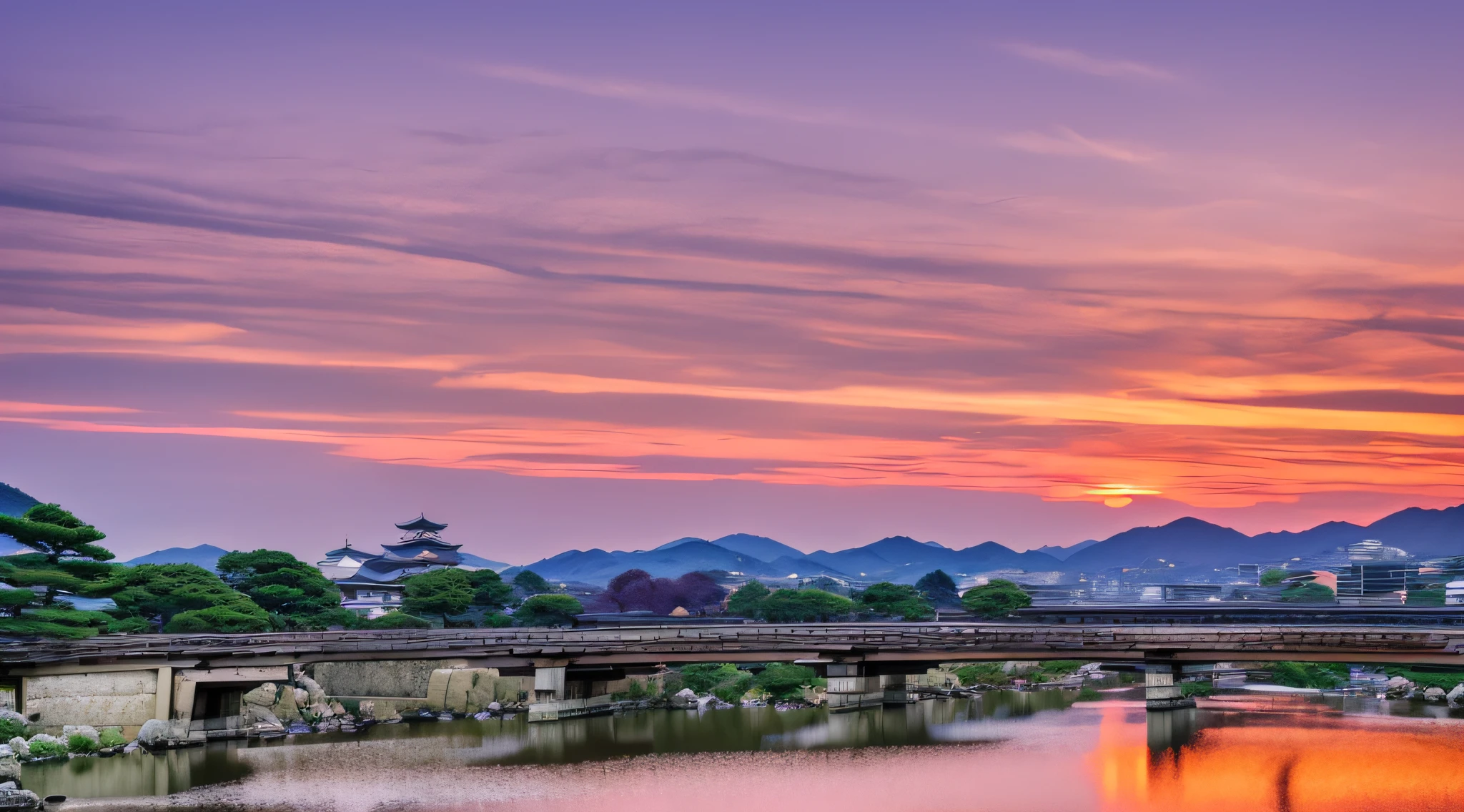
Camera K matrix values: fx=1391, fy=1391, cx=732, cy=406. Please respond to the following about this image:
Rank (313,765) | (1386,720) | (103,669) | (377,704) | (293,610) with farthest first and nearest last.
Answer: (293,610) < (377,704) < (1386,720) < (103,669) < (313,765)

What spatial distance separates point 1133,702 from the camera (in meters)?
81.1

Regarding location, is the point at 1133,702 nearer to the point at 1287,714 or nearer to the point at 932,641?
the point at 1287,714

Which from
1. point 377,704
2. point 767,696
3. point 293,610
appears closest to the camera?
point 377,704

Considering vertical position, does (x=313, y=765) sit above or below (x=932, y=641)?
below

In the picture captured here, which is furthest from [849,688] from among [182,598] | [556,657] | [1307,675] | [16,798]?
[182,598]

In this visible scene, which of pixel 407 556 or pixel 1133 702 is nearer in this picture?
pixel 1133 702

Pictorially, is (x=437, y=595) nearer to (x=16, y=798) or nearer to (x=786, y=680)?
(x=786, y=680)

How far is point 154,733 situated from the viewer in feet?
202

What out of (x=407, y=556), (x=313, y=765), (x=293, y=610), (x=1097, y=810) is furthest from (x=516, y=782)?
(x=407, y=556)

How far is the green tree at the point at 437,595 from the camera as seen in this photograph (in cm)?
11369

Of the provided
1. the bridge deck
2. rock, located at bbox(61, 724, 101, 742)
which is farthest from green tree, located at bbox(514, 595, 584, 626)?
rock, located at bbox(61, 724, 101, 742)

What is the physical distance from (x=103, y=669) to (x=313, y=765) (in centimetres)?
1256

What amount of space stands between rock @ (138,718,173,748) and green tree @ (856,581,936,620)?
273 feet

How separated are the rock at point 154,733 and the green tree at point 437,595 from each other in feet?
167
